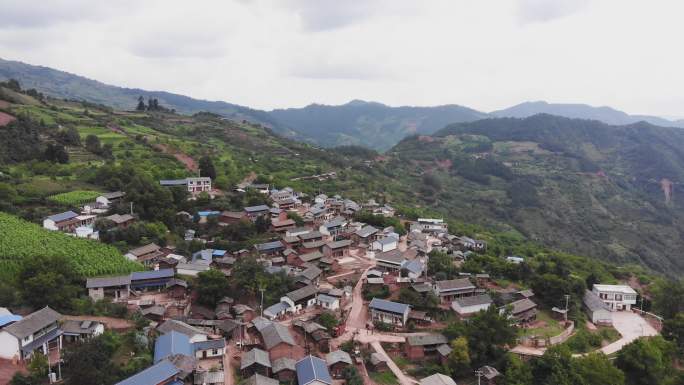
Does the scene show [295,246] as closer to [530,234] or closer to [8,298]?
[8,298]

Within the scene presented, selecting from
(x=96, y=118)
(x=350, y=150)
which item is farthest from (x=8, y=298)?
(x=350, y=150)

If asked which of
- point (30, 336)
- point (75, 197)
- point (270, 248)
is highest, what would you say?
point (75, 197)

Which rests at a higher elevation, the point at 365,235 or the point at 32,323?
the point at 32,323

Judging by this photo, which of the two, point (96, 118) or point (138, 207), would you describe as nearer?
point (138, 207)

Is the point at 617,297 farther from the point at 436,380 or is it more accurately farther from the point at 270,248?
the point at 270,248

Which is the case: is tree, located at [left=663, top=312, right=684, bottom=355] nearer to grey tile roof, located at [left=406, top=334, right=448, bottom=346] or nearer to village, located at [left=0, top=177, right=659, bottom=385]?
village, located at [left=0, top=177, right=659, bottom=385]

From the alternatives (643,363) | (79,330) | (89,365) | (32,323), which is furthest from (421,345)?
(32,323)
